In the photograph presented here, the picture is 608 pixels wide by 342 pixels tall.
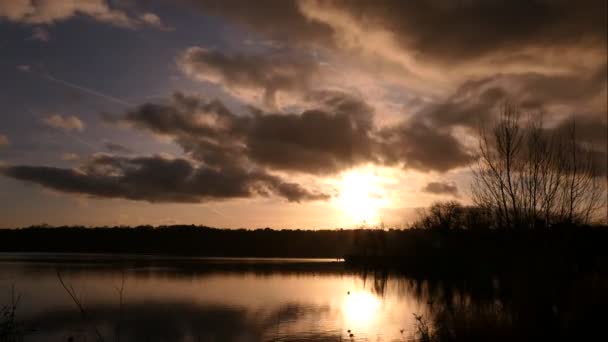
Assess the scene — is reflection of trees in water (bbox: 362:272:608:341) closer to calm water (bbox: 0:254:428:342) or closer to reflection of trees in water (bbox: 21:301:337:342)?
calm water (bbox: 0:254:428:342)

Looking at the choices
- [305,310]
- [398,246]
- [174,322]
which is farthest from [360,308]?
[398,246]

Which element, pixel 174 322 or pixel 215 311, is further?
pixel 215 311

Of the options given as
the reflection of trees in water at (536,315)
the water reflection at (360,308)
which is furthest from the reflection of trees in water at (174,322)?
the reflection of trees in water at (536,315)

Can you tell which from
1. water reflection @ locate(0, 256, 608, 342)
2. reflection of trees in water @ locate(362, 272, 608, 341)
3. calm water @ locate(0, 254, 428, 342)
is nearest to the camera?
reflection of trees in water @ locate(362, 272, 608, 341)

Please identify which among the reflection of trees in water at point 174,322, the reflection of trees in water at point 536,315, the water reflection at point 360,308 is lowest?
the water reflection at point 360,308

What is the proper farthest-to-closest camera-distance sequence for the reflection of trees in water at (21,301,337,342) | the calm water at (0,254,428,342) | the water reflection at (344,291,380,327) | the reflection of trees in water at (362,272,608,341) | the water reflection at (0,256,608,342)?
1. the water reflection at (344,291,380,327)
2. the calm water at (0,254,428,342)
3. the reflection of trees in water at (21,301,337,342)
4. the water reflection at (0,256,608,342)
5. the reflection of trees in water at (362,272,608,341)

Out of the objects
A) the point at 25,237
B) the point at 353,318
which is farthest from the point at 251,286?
the point at 25,237

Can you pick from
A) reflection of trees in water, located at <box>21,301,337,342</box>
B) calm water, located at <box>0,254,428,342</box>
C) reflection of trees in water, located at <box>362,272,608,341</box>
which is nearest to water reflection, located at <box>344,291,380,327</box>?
calm water, located at <box>0,254,428,342</box>

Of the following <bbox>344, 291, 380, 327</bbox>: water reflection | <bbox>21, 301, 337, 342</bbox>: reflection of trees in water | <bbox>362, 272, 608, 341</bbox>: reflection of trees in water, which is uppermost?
<bbox>362, 272, 608, 341</bbox>: reflection of trees in water

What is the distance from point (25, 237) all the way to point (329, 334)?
598 feet

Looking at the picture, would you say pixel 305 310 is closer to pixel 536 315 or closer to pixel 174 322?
pixel 174 322

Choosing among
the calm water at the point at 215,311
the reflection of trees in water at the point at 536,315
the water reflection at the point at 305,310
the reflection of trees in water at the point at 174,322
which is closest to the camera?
the reflection of trees in water at the point at 536,315

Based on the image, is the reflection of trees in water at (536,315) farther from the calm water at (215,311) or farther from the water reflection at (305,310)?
the calm water at (215,311)

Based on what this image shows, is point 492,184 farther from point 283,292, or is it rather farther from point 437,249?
point 437,249
